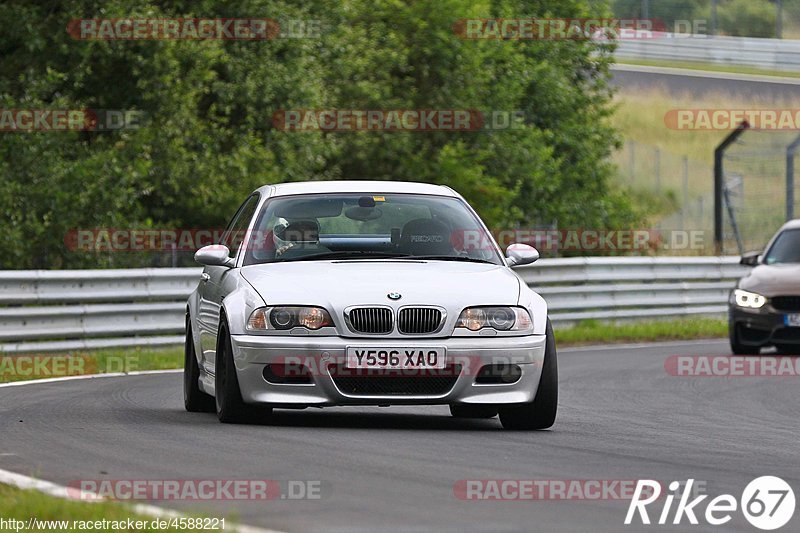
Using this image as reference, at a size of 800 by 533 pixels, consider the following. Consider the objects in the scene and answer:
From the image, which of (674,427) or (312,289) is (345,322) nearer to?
(312,289)

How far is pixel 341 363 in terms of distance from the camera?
10023 mm

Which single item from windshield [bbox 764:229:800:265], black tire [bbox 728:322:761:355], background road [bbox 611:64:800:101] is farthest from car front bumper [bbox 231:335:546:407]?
background road [bbox 611:64:800:101]

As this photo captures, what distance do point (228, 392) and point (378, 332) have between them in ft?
3.20

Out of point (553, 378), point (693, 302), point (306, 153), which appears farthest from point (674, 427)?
point (306, 153)

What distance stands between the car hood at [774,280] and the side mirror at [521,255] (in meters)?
8.38

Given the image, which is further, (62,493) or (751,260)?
(751,260)

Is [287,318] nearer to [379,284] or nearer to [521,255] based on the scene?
[379,284]

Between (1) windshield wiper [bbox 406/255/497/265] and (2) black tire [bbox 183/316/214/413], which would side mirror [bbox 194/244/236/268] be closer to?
(2) black tire [bbox 183/316/214/413]

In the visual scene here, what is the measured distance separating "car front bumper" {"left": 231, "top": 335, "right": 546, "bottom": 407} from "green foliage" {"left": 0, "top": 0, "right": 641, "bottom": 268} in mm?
14839

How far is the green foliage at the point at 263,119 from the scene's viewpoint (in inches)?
1008

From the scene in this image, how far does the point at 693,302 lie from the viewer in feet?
86.2

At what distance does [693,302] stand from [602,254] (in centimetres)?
887

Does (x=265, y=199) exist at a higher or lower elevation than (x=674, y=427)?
higher

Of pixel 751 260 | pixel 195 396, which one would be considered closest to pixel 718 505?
pixel 195 396
